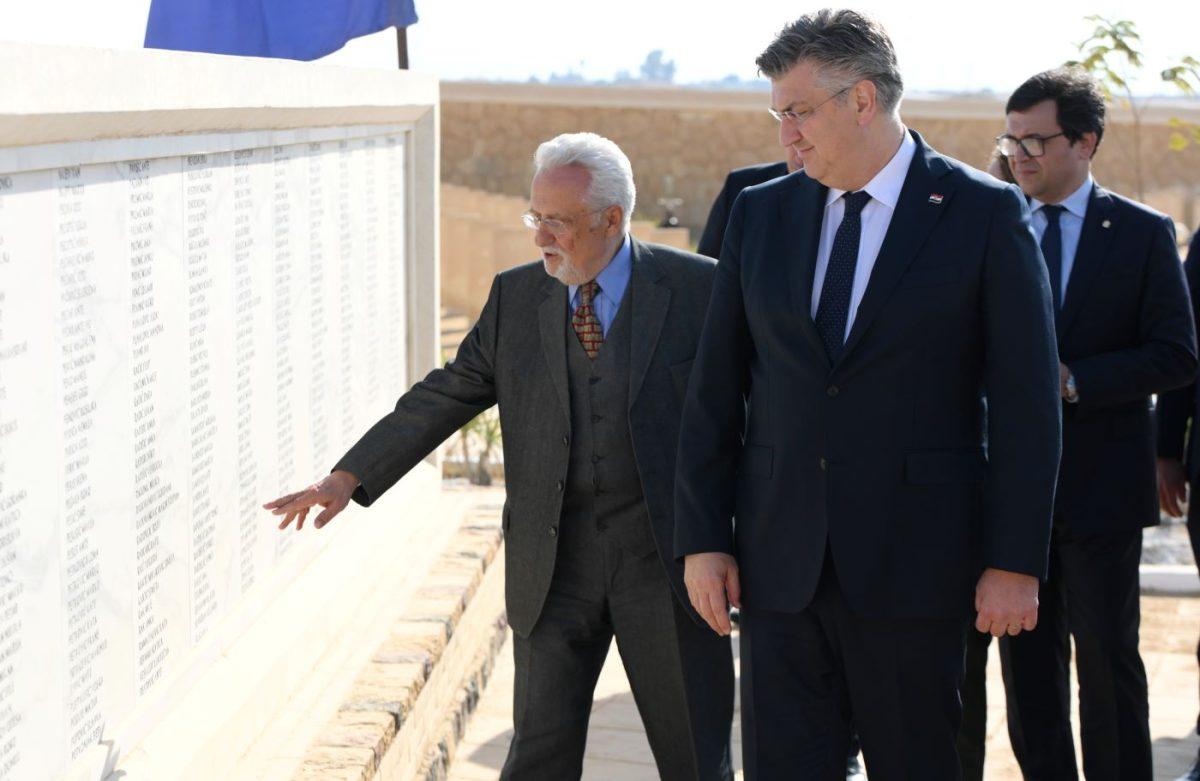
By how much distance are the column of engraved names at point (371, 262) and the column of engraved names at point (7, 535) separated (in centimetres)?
305

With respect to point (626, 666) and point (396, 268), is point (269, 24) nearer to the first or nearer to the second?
point (396, 268)

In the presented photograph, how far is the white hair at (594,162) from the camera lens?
384cm

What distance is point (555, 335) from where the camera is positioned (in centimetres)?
398

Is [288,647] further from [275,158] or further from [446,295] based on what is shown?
[446,295]

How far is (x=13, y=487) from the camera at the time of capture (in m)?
2.93

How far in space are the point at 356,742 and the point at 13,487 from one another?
5.50 feet

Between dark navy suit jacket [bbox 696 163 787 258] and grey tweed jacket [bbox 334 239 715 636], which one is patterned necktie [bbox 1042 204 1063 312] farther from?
dark navy suit jacket [bbox 696 163 787 258]

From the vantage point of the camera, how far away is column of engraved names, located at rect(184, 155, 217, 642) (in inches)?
157

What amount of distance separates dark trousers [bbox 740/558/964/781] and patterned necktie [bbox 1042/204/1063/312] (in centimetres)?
133

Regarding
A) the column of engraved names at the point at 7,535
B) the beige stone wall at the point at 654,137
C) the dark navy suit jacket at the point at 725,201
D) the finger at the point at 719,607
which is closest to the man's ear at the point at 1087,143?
the dark navy suit jacket at the point at 725,201

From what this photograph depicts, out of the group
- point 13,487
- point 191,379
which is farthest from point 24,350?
point 191,379

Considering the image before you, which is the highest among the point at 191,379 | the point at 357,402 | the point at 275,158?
the point at 275,158

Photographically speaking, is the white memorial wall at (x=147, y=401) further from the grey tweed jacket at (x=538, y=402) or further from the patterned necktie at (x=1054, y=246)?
the patterned necktie at (x=1054, y=246)

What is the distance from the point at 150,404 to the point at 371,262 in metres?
2.48
